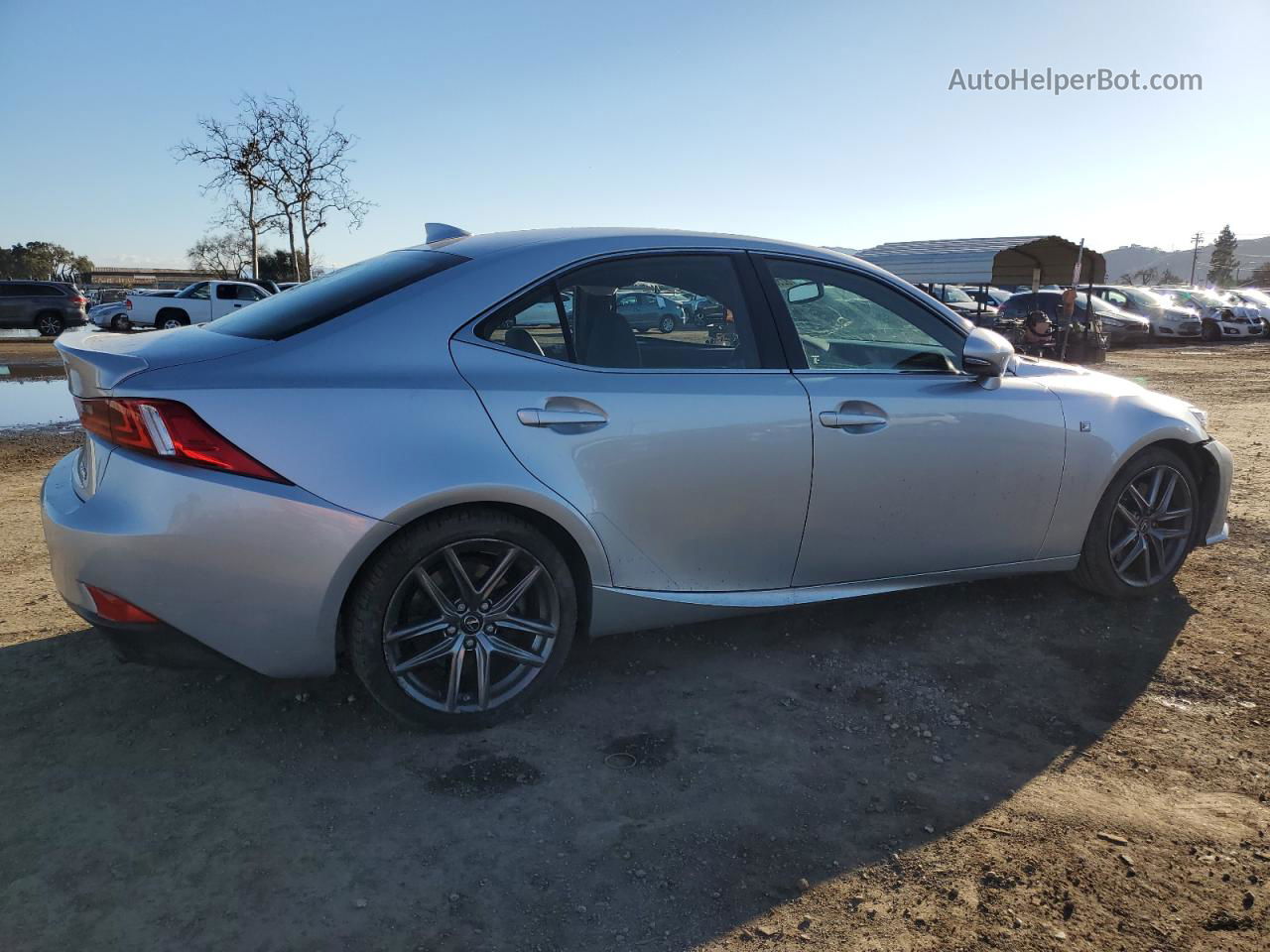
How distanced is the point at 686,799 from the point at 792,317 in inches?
68.2

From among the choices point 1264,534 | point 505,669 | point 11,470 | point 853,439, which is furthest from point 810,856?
point 11,470

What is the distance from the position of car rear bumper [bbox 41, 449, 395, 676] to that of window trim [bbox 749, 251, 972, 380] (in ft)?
5.20

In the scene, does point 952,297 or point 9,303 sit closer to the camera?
point 9,303

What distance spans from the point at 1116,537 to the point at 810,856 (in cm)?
249

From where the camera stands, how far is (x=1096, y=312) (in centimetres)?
2236

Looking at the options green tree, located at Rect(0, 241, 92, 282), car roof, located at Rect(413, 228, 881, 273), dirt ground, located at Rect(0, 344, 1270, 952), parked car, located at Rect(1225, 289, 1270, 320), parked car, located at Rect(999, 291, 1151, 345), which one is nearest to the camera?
dirt ground, located at Rect(0, 344, 1270, 952)

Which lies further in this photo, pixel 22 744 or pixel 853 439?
pixel 853 439

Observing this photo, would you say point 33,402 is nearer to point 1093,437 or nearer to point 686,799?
point 686,799

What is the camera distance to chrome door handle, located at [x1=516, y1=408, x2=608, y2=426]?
2688 millimetres

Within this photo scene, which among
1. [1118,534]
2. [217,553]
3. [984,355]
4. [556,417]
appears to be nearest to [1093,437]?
[1118,534]

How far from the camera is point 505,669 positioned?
9.63 ft

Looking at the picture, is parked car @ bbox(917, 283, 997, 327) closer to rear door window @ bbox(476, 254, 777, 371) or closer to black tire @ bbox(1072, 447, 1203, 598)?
black tire @ bbox(1072, 447, 1203, 598)

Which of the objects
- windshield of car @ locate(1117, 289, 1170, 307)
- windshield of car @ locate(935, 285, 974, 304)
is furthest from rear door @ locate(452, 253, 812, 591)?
windshield of car @ locate(935, 285, 974, 304)

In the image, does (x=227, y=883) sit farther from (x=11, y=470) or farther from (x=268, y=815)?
(x=11, y=470)
